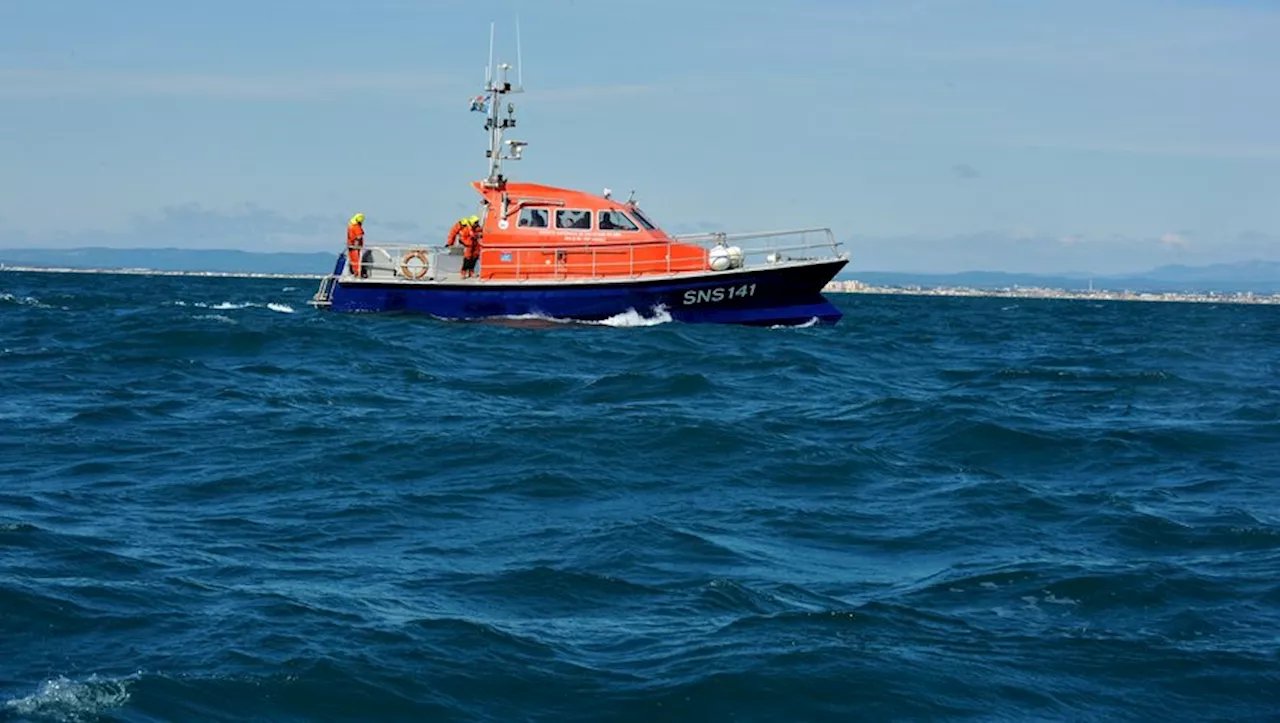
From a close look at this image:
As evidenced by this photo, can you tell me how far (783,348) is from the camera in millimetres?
25047

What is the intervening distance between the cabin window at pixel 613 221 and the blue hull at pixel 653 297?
5.00ft

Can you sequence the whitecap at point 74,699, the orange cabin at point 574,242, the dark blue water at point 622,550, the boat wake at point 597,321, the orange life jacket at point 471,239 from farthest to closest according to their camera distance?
the orange life jacket at point 471,239, the orange cabin at point 574,242, the boat wake at point 597,321, the dark blue water at point 622,550, the whitecap at point 74,699

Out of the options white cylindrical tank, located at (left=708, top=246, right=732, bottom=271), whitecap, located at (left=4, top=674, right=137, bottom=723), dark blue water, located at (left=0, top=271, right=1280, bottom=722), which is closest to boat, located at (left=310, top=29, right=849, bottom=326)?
white cylindrical tank, located at (left=708, top=246, right=732, bottom=271)

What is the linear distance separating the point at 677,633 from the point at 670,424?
22.9ft

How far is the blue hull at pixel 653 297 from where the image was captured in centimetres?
2819

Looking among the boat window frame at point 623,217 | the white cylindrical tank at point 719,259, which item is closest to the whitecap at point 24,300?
the boat window frame at point 623,217

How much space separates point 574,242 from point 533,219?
99 centimetres

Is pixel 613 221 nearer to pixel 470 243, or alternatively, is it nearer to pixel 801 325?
pixel 470 243

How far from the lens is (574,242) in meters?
28.9

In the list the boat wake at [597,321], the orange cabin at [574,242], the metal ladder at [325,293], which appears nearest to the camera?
the boat wake at [597,321]

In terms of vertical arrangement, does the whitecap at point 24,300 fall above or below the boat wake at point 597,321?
below

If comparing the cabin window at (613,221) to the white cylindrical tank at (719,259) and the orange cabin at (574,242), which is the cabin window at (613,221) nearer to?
the orange cabin at (574,242)

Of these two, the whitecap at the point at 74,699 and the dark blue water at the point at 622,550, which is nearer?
the whitecap at the point at 74,699

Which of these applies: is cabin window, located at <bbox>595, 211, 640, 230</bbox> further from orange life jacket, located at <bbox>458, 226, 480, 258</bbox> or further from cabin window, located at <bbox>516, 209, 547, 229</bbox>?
orange life jacket, located at <bbox>458, 226, 480, 258</bbox>
